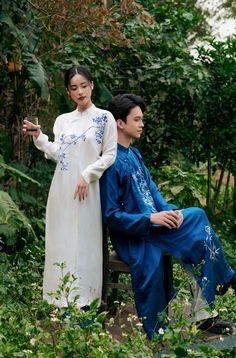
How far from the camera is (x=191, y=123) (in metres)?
8.81

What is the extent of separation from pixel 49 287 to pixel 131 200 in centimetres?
70

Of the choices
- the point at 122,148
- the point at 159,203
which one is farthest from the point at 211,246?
the point at 122,148

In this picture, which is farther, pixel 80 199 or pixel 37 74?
pixel 37 74

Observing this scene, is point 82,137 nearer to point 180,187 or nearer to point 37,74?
point 37,74

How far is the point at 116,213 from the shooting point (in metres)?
4.49

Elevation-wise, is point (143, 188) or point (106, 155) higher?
point (106, 155)

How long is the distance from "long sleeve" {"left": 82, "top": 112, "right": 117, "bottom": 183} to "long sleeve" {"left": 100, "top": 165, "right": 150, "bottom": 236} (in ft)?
0.38

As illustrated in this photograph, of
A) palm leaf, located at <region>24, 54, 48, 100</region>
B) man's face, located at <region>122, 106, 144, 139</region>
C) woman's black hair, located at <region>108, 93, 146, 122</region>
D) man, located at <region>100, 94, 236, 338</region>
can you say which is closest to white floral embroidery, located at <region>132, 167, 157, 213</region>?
man, located at <region>100, 94, 236, 338</region>

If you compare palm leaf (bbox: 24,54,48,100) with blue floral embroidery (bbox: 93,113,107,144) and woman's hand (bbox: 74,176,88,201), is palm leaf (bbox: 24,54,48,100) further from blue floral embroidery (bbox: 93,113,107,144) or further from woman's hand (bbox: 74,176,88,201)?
woman's hand (bbox: 74,176,88,201)

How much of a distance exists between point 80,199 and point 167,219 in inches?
20.0

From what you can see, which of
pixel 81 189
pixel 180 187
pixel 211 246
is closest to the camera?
pixel 81 189

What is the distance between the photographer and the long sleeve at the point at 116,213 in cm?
446

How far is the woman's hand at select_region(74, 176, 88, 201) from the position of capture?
173 inches

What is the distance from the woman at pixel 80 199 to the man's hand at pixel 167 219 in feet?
1.12
